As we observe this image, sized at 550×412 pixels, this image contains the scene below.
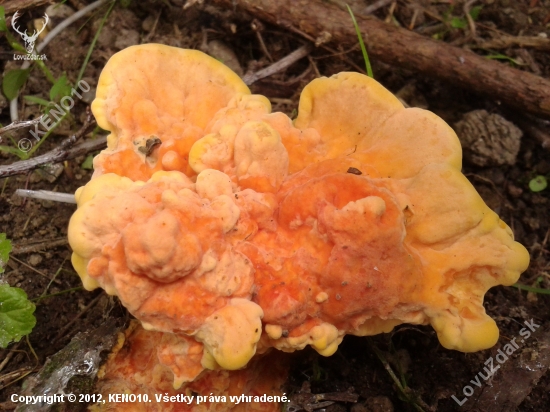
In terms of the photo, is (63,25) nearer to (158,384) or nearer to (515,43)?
(158,384)

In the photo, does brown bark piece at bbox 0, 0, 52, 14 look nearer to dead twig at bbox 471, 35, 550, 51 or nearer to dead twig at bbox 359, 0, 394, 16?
dead twig at bbox 359, 0, 394, 16

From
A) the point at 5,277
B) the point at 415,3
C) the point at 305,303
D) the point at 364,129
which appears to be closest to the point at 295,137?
the point at 364,129

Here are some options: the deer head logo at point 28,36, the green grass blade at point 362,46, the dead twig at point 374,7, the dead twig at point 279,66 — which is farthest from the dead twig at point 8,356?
the dead twig at point 374,7

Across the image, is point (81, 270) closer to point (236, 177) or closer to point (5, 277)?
point (236, 177)

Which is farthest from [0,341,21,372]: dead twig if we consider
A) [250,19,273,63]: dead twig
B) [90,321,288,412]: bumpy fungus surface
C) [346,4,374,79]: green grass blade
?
[346,4,374,79]: green grass blade

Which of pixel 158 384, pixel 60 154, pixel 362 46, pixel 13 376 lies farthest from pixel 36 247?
pixel 362 46

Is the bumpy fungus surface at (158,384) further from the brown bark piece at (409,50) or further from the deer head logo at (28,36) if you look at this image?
the brown bark piece at (409,50)
